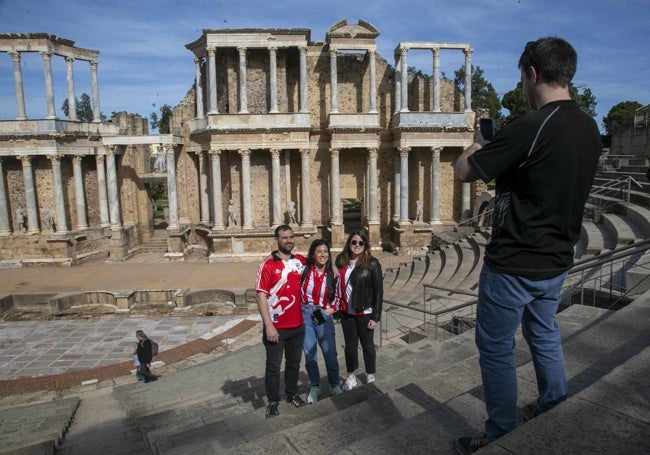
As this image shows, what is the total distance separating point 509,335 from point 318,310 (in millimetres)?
3146

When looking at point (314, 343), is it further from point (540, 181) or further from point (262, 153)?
point (262, 153)

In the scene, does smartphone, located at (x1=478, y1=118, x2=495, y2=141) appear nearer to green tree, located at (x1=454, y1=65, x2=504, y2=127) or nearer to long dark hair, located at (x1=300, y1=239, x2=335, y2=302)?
long dark hair, located at (x1=300, y1=239, x2=335, y2=302)

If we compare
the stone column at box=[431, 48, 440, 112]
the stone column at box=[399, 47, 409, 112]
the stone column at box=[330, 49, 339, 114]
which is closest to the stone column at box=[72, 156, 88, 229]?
the stone column at box=[330, 49, 339, 114]

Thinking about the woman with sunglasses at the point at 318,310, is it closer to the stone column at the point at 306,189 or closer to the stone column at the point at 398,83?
the stone column at the point at 306,189

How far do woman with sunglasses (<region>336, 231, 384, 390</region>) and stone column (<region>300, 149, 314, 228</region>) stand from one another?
19363mm

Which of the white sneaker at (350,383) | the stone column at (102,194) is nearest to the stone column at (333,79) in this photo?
the stone column at (102,194)

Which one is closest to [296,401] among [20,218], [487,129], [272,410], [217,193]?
[272,410]

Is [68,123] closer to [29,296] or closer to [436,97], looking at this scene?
[29,296]

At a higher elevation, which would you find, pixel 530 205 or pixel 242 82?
pixel 242 82

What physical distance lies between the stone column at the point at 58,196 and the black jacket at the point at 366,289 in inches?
955

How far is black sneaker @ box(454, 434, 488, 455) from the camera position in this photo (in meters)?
3.07

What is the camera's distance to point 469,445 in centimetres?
310

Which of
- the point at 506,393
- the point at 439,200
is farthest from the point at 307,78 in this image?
the point at 506,393

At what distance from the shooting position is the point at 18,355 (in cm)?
1285
